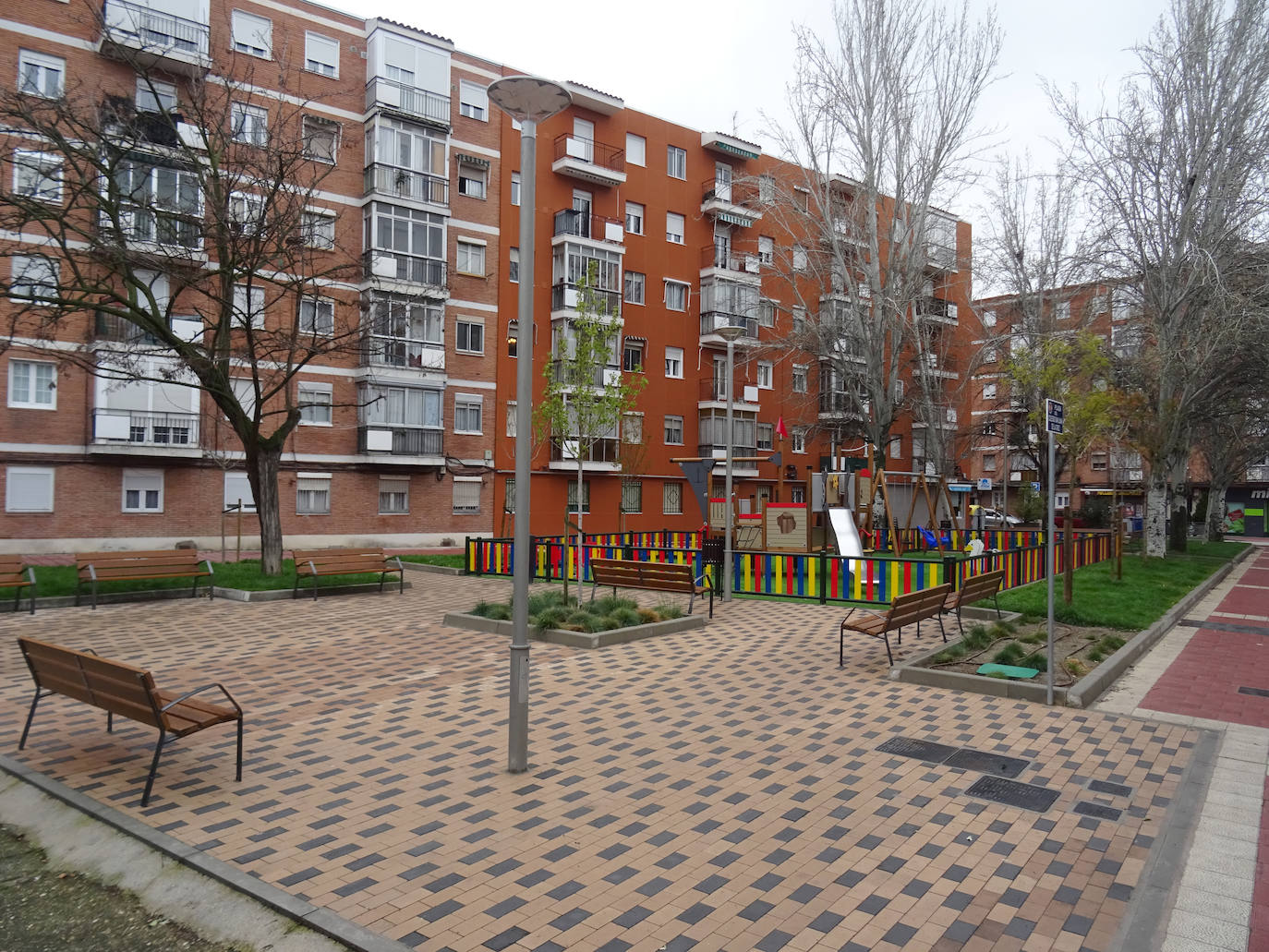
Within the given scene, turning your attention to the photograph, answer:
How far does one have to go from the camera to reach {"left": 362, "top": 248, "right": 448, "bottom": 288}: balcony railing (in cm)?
3030

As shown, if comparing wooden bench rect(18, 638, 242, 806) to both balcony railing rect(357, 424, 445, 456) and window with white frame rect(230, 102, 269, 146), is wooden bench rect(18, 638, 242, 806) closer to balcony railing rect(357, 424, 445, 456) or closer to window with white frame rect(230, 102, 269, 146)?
window with white frame rect(230, 102, 269, 146)


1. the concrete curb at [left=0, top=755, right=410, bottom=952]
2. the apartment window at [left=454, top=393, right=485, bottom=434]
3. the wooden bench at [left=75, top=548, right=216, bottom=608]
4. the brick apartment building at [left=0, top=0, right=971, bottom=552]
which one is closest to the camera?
the concrete curb at [left=0, top=755, right=410, bottom=952]

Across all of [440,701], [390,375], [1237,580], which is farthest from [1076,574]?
[390,375]

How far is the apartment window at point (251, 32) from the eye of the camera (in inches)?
1133

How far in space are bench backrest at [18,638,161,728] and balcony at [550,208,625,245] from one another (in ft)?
103

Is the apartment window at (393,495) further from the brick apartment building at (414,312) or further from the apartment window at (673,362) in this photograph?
the apartment window at (673,362)

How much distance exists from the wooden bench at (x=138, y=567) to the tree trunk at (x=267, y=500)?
1670 millimetres

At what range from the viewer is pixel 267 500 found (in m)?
17.9

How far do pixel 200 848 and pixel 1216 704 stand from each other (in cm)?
906

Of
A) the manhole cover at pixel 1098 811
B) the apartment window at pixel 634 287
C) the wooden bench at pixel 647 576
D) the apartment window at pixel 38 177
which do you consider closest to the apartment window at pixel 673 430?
the apartment window at pixel 634 287

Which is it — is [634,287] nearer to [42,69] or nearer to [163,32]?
[163,32]

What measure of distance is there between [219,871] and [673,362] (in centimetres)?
3655

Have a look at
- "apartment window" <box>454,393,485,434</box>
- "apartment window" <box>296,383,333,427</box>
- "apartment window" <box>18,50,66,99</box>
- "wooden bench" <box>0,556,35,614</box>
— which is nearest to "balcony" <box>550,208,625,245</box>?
"apartment window" <box>454,393,485,434</box>

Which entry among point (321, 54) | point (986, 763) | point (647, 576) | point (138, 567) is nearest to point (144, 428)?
point (138, 567)
